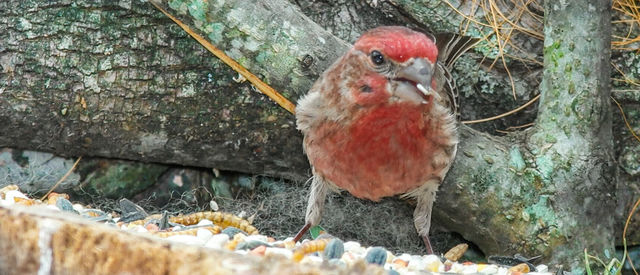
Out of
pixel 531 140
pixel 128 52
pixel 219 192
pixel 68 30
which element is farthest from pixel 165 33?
pixel 531 140

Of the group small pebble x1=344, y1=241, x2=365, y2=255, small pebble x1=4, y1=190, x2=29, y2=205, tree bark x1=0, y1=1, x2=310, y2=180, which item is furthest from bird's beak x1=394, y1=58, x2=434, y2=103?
small pebble x1=4, y1=190, x2=29, y2=205

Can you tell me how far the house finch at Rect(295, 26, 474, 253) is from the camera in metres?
3.52

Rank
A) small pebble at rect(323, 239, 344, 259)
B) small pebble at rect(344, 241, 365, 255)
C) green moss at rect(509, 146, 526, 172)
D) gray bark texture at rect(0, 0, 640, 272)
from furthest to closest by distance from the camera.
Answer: green moss at rect(509, 146, 526, 172) < gray bark texture at rect(0, 0, 640, 272) < small pebble at rect(344, 241, 365, 255) < small pebble at rect(323, 239, 344, 259)

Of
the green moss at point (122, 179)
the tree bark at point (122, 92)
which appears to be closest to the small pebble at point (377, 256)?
the tree bark at point (122, 92)

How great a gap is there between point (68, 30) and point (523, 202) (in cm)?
267

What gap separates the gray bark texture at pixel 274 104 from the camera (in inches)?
173

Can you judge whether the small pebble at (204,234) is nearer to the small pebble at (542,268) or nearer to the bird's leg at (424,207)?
the bird's leg at (424,207)

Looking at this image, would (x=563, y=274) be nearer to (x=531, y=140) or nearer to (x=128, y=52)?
(x=531, y=140)

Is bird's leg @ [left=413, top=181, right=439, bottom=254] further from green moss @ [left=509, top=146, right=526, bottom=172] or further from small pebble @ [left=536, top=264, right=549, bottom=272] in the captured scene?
small pebble @ [left=536, top=264, right=549, bottom=272]

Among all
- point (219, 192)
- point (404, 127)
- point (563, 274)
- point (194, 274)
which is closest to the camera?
point (194, 274)

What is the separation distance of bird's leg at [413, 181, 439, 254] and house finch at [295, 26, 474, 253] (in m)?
0.02

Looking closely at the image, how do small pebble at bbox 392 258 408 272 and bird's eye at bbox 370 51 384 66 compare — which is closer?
small pebble at bbox 392 258 408 272

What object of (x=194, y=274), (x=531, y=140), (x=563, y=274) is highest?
(x=194, y=274)

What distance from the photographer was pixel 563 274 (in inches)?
163
